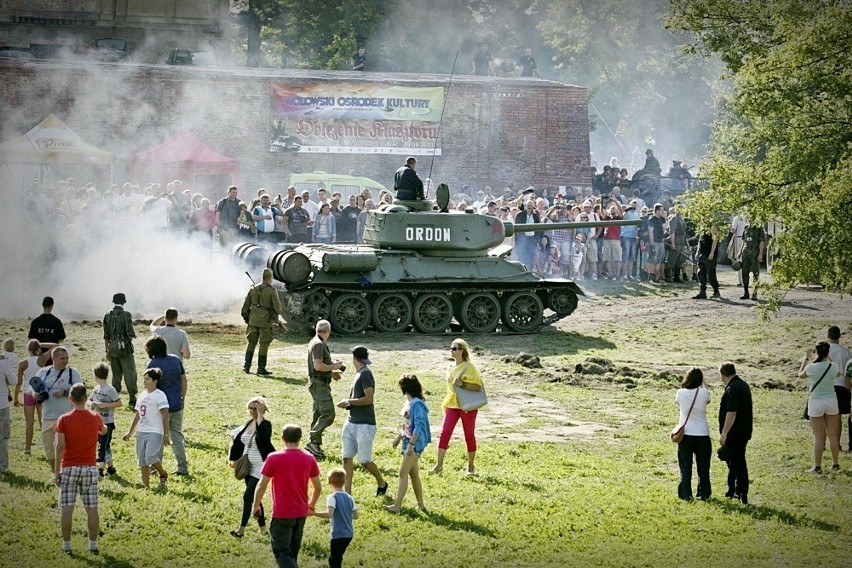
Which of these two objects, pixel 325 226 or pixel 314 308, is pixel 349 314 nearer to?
pixel 314 308

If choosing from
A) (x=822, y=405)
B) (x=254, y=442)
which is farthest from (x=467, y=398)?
(x=822, y=405)

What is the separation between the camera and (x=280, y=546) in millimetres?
12141

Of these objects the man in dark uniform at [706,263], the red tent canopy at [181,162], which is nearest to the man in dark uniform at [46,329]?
the man in dark uniform at [706,263]

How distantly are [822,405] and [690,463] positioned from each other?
271 centimetres

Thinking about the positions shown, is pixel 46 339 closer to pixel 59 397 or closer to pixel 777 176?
pixel 59 397

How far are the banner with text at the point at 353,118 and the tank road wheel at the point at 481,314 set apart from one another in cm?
1623

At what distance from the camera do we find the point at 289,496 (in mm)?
12188

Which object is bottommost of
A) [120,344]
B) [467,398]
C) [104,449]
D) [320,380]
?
[104,449]

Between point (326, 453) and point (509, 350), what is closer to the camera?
point (326, 453)

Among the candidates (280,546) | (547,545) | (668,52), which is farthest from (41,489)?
(668,52)

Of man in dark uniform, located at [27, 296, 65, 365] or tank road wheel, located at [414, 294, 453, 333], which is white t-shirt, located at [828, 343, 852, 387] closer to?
man in dark uniform, located at [27, 296, 65, 365]

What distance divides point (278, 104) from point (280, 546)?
33677 millimetres

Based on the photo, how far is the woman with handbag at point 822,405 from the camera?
17.9 m

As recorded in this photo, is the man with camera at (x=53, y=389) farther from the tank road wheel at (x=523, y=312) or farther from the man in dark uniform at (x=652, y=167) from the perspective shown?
the man in dark uniform at (x=652, y=167)
